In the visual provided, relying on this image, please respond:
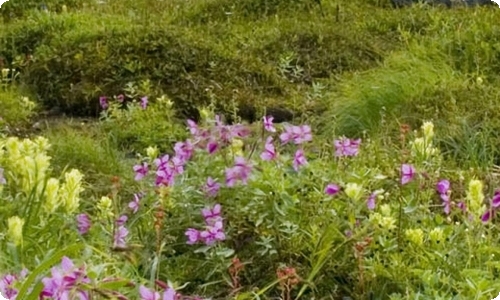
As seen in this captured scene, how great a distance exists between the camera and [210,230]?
3.72m

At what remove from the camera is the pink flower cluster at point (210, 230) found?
3.71 metres

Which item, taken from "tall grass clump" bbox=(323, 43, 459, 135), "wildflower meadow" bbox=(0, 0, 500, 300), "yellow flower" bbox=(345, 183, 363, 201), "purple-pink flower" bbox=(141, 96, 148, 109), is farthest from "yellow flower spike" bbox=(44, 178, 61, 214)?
"purple-pink flower" bbox=(141, 96, 148, 109)

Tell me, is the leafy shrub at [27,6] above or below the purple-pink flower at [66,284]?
below

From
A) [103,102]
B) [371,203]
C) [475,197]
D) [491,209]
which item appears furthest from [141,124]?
[475,197]

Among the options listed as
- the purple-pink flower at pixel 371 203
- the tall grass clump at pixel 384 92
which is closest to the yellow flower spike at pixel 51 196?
the purple-pink flower at pixel 371 203

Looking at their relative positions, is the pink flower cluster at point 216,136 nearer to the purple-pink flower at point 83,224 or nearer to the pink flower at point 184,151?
the pink flower at point 184,151

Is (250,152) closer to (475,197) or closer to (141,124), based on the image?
(475,197)

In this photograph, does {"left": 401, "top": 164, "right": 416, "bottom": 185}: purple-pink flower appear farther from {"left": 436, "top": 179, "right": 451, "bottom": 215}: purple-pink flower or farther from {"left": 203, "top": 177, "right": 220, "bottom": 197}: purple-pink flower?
{"left": 203, "top": 177, "right": 220, "bottom": 197}: purple-pink flower

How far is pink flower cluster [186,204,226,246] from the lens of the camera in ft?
12.2

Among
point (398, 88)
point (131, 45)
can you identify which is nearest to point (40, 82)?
point (131, 45)

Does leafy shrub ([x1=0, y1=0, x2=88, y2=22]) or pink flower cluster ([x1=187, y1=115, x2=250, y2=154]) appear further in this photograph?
leafy shrub ([x1=0, y1=0, x2=88, y2=22])

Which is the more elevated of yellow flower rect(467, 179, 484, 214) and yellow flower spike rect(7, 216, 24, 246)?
yellow flower spike rect(7, 216, 24, 246)

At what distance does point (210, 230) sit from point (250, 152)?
19.2 inches

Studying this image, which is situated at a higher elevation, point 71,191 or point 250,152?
point 71,191
